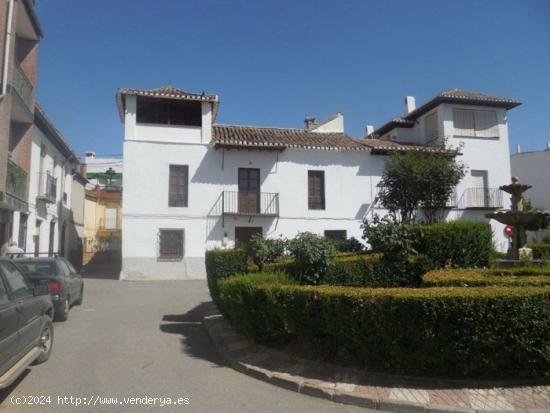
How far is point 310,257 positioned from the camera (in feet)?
25.4

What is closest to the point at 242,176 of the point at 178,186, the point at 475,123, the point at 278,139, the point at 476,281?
the point at 278,139

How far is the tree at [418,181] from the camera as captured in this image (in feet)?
56.0

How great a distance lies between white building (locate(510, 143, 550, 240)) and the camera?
29.2m

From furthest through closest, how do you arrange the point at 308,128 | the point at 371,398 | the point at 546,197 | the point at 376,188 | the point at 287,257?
the point at 546,197, the point at 308,128, the point at 376,188, the point at 287,257, the point at 371,398

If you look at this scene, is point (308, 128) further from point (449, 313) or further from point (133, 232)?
point (449, 313)

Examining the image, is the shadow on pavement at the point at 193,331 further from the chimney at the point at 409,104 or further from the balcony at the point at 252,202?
the chimney at the point at 409,104

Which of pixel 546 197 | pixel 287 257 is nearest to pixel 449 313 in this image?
pixel 287 257

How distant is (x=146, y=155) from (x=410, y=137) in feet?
48.8

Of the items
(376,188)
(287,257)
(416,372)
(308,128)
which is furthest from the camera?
(308,128)

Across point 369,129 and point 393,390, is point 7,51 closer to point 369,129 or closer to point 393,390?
point 393,390

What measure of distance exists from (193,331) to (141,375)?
2.83 meters

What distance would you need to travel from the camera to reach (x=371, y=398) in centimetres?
452

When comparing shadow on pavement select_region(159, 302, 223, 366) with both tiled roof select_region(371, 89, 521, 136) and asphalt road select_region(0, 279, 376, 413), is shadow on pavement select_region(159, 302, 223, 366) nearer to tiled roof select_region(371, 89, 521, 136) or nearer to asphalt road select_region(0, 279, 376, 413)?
asphalt road select_region(0, 279, 376, 413)

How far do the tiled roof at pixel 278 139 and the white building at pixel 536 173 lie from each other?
15.7 meters
